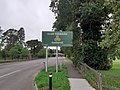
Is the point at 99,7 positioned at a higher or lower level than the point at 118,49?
higher

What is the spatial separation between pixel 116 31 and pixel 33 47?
458 ft

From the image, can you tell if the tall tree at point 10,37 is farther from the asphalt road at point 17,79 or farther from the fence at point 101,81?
the fence at point 101,81

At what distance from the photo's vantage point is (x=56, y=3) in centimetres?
4309

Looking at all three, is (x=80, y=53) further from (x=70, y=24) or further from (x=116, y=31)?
(x=116, y=31)

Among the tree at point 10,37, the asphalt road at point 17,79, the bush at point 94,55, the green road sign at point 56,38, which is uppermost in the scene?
the tree at point 10,37

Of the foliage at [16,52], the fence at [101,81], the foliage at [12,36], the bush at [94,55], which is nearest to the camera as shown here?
the fence at [101,81]

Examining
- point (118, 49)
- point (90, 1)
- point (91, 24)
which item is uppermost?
point (90, 1)

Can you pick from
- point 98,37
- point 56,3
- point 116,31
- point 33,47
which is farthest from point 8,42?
point 116,31

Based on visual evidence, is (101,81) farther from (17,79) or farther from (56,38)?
(56,38)

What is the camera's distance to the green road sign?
28.2 m

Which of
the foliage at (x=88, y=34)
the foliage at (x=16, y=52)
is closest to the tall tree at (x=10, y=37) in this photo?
the foliage at (x=16, y=52)

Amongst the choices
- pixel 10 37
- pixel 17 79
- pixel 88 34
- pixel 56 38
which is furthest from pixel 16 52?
pixel 10 37

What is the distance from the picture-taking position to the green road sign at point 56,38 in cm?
2819

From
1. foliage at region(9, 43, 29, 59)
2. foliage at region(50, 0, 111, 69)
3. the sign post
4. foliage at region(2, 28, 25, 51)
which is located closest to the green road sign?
the sign post
